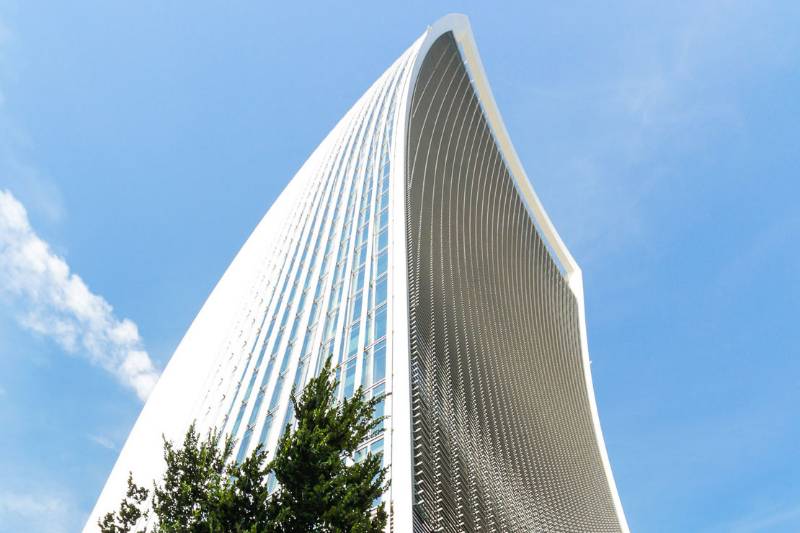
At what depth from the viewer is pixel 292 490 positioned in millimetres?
7789

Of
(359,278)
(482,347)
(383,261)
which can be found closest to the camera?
(383,261)

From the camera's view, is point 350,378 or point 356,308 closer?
point 350,378

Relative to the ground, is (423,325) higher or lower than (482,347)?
lower

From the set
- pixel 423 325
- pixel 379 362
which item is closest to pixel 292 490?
pixel 379 362

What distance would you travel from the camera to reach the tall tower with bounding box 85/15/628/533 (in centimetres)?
1753

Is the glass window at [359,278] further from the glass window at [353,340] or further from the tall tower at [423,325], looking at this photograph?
the glass window at [353,340]

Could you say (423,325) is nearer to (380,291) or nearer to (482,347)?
(380,291)

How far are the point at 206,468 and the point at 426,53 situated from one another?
3747 centimetres

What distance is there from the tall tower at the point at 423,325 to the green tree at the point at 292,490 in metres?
5.02

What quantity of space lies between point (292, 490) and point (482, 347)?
902 inches

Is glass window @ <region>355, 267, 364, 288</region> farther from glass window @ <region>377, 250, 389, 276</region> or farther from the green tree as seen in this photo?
the green tree

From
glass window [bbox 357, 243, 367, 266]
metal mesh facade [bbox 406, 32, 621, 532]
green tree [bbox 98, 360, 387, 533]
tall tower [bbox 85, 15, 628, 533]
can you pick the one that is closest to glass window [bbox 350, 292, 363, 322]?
tall tower [bbox 85, 15, 628, 533]

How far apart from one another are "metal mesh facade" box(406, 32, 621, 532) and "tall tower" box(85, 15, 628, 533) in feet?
0.44

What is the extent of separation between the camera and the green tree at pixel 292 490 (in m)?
7.45
